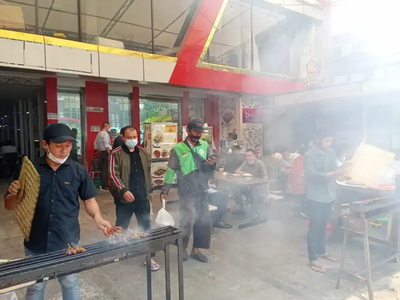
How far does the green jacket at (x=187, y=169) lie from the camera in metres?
2.57

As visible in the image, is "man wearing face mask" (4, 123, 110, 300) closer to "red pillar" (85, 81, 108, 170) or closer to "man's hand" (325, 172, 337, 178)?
"man's hand" (325, 172, 337, 178)

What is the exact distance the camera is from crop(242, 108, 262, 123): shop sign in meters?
8.11

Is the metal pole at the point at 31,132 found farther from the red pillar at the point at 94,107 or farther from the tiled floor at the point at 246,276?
the tiled floor at the point at 246,276

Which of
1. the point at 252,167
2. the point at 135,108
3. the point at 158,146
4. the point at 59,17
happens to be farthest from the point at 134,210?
the point at 59,17

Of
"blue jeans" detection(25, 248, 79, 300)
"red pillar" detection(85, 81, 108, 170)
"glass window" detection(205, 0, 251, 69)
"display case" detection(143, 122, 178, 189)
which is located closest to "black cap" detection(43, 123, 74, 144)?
"blue jeans" detection(25, 248, 79, 300)

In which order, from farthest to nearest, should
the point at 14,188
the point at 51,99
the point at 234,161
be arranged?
the point at 51,99 < the point at 234,161 < the point at 14,188

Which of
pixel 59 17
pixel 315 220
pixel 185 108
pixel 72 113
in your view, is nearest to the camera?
pixel 315 220

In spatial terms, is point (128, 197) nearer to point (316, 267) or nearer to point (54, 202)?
point (54, 202)

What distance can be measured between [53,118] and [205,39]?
3.64 meters

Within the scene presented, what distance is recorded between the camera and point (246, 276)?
7.61ft

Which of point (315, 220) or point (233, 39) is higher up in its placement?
point (233, 39)

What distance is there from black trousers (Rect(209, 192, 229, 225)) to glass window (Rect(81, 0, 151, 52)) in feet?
12.3

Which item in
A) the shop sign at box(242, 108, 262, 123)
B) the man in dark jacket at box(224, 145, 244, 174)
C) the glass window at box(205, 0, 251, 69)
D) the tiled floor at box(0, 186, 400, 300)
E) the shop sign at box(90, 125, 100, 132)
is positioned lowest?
the tiled floor at box(0, 186, 400, 300)

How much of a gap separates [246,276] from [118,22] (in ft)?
23.0
